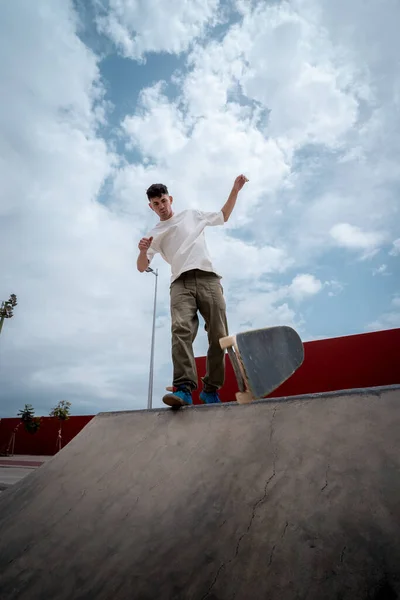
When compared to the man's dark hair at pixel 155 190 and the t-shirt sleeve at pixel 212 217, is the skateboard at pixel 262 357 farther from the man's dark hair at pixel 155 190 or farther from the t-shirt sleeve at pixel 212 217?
the man's dark hair at pixel 155 190

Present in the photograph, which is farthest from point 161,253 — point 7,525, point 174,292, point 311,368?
point 311,368

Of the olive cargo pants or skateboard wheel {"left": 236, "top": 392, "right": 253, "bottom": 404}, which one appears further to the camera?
the olive cargo pants

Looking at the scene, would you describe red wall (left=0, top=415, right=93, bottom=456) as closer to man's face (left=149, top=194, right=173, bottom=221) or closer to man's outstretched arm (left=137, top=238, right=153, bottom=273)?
man's outstretched arm (left=137, top=238, right=153, bottom=273)

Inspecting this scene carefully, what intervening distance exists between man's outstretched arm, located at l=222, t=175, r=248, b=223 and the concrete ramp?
6.07 ft

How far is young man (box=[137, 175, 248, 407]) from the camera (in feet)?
7.82

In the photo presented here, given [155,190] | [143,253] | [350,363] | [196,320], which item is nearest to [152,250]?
[143,253]

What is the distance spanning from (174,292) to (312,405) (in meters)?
1.46

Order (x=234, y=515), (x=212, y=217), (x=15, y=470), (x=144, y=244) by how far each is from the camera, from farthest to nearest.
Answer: (x=15, y=470) → (x=212, y=217) → (x=144, y=244) → (x=234, y=515)

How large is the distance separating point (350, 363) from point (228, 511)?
23.5 ft

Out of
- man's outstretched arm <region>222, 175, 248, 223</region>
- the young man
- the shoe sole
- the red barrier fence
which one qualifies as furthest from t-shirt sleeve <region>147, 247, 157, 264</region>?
→ the red barrier fence

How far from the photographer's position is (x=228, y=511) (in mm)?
1120

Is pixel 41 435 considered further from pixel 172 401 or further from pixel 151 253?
pixel 172 401

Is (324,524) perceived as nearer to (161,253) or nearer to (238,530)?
(238,530)

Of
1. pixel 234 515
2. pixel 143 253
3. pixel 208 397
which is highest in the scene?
pixel 143 253
